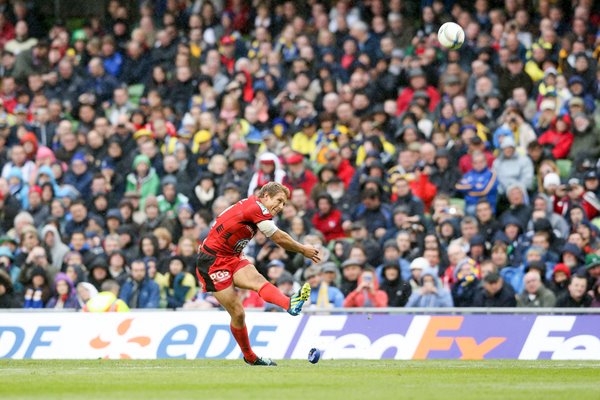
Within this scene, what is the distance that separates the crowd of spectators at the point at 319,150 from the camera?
19.3 meters

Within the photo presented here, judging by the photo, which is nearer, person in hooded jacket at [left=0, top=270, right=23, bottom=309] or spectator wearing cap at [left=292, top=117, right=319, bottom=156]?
person in hooded jacket at [left=0, top=270, right=23, bottom=309]

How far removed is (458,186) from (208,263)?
686 centimetres

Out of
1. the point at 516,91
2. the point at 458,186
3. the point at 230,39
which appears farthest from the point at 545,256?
the point at 230,39

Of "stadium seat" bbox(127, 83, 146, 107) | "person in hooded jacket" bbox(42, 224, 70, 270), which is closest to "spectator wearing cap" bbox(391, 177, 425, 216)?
"person in hooded jacket" bbox(42, 224, 70, 270)

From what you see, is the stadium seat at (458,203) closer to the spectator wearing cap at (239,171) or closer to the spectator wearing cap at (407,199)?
the spectator wearing cap at (407,199)

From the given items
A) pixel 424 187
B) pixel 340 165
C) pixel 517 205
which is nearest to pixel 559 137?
pixel 517 205

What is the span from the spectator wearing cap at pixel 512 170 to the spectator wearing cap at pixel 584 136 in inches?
34.7

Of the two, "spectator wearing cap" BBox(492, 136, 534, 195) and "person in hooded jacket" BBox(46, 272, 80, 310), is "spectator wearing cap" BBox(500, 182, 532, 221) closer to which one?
"spectator wearing cap" BBox(492, 136, 534, 195)

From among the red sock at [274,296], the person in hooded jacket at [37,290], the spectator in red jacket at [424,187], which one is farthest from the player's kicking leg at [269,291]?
the spectator in red jacket at [424,187]

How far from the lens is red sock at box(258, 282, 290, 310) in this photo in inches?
563

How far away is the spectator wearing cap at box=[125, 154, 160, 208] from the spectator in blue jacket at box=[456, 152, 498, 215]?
5382 mm

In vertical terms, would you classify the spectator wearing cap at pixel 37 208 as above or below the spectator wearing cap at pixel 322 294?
below

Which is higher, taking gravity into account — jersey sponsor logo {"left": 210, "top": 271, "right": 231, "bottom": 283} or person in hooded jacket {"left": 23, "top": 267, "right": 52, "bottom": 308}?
jersey sponsor logo {"left": 210, "top": 271, "right": 231, "bottom": 283}

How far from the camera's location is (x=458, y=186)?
20844 mm
